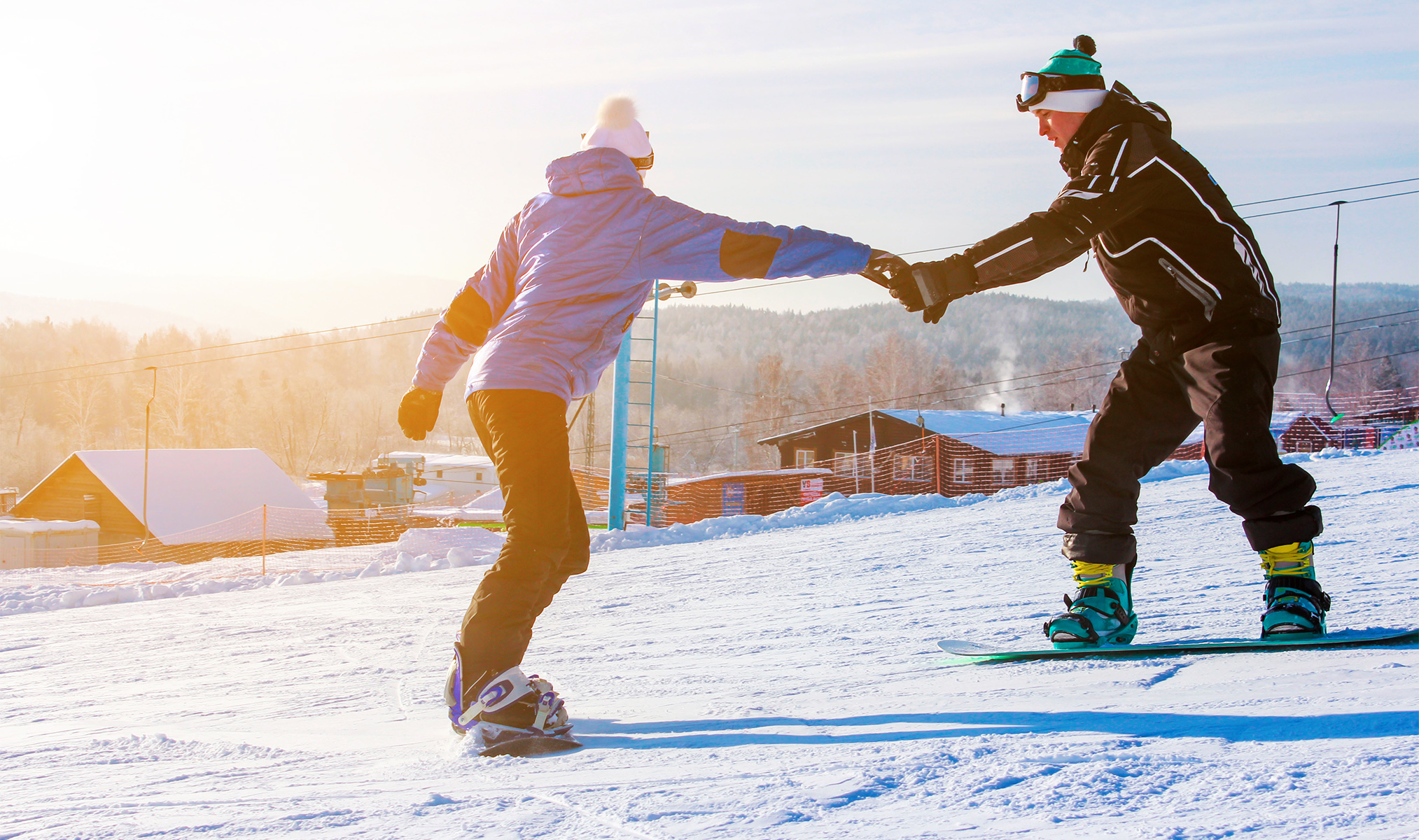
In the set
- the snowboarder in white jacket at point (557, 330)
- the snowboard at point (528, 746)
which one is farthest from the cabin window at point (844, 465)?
the snowboard at point (528, 746)

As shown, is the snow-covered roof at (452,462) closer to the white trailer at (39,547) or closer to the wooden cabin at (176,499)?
the wooden cabin at (176,499)

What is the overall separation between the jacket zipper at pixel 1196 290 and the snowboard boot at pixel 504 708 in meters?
1.91

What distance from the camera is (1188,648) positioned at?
2316 mm

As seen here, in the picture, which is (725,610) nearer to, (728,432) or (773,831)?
(773,831)

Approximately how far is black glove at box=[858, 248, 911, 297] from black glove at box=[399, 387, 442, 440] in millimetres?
1266

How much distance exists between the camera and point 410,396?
2686mm

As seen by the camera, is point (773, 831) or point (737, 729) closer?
point (773, 831)

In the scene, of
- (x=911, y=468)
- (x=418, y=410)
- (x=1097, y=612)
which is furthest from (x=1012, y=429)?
(x=418, y=410)

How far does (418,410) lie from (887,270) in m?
1.40

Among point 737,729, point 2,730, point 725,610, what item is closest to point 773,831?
point 737,729

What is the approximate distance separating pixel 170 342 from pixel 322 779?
84.6m

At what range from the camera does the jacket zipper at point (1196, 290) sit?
7.87 feet

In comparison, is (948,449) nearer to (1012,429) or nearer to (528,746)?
(1012,429)

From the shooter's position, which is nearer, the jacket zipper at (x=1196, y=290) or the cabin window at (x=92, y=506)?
the jacket zipper at (x=1196, y=290)
